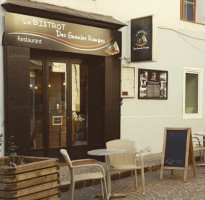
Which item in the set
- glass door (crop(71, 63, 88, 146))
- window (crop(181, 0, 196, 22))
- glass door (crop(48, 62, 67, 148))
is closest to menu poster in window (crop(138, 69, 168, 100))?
glass door (crop(71, 63, 88, 146))

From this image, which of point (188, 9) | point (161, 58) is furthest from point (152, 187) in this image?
point (188, 9)

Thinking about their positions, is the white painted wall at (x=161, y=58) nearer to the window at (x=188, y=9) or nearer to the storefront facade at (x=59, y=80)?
the window at (x=188, y=9)

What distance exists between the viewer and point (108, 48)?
32.8 feet

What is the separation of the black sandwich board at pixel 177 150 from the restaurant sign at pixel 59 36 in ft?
8.75

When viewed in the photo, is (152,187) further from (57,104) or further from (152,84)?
(152,84)

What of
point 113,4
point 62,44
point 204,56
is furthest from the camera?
point 204,56

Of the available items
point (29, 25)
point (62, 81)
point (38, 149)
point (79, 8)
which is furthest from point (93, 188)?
point (79, 8)

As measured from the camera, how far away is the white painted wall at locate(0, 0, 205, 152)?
10554mm

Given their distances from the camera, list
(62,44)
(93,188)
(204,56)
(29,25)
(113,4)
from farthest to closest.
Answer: (204,56)
(113,4)
(62,44)
(29,25)
(93,188)

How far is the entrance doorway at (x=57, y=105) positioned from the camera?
30.1 feet

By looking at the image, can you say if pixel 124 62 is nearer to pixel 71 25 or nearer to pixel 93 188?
pixel 71 25

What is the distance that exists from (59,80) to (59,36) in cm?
112

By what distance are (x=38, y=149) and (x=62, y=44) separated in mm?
2388

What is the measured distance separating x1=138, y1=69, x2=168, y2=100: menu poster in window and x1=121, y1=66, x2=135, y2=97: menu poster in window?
235 mm
